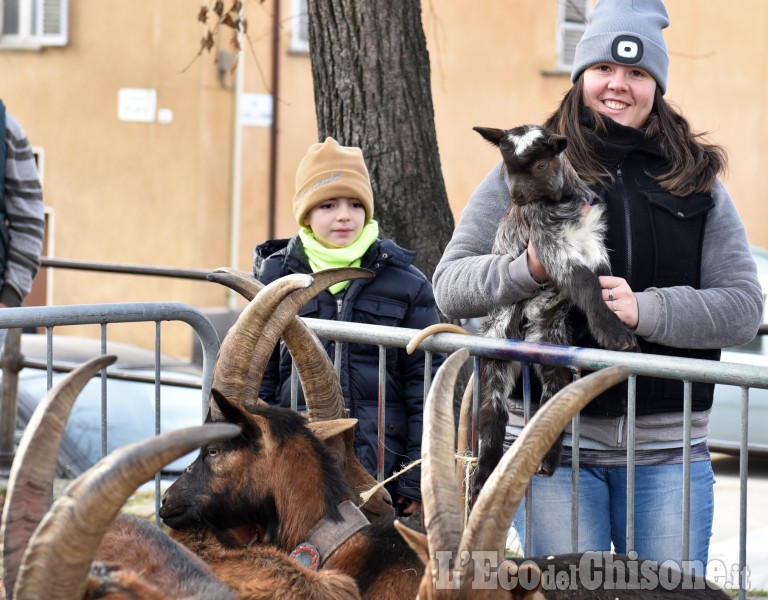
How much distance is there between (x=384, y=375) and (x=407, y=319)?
482mm

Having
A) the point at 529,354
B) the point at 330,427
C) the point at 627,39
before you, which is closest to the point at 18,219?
the point at 330,427

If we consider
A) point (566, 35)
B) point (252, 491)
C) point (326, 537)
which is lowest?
point (326, 537)

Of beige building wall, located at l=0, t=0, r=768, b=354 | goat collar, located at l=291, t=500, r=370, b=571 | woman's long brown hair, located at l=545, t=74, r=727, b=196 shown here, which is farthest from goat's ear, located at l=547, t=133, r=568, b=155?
beige building wall, located at l=0, t=0, r=768, b=354

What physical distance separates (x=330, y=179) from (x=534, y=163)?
1.35m

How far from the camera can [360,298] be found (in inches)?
183

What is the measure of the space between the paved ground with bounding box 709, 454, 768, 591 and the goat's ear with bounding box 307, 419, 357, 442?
1.94m

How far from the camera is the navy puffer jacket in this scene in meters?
4.54

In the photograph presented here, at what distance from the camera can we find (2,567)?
99.4 inches

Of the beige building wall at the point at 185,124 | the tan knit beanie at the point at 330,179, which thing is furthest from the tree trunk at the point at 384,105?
the beige building wall at the point at 185,124

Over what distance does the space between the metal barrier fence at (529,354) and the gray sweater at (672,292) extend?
121 mm

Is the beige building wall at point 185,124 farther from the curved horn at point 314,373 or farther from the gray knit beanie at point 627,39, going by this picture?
the gray knit beanie at point 627,39

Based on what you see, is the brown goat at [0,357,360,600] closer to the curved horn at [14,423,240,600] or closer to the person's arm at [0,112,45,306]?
the curved horn at [14,423,240,600]

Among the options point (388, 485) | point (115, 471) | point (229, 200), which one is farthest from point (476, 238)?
point (229, 200)

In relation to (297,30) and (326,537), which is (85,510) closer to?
(326,537)
